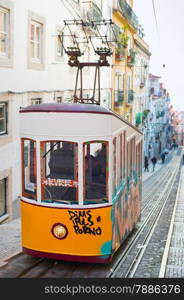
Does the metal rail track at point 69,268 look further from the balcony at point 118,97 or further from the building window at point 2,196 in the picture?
the balcony at point 118,97

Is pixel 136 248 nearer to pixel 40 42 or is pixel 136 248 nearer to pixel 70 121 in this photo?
pixel 70 121

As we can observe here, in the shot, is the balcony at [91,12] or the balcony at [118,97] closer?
the balcony at [91,12]

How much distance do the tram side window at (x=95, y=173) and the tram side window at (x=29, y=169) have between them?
38.2 inches

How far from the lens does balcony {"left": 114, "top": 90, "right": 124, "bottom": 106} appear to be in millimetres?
33219

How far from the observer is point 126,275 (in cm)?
875

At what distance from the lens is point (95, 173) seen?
8.36 meters

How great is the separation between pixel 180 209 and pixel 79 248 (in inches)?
465

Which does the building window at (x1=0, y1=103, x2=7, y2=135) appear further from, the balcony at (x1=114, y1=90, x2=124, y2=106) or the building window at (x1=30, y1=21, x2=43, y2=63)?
the balcony at (x1=114, y1=90, x2=124, y2=106)

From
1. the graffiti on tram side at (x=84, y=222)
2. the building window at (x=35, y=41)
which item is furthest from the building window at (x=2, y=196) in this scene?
the graffiti on tram side at (x=84, y=222)

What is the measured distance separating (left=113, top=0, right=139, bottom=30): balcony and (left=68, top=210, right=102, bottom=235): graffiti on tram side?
88.0 ft

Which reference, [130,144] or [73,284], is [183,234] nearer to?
[130,144]

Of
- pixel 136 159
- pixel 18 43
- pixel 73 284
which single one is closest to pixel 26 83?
pixel 18 43

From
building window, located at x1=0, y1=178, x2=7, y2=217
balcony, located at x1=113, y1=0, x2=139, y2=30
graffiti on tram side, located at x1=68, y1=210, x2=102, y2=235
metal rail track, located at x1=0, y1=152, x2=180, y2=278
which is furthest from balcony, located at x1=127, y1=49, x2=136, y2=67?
graffiti on tram side, located at x1=68, y1=210, x2=102, y2=235

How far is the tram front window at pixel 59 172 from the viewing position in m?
8.29
